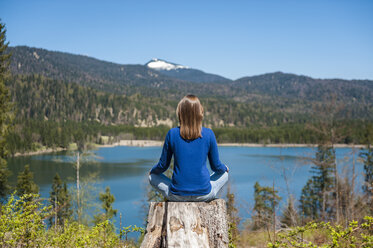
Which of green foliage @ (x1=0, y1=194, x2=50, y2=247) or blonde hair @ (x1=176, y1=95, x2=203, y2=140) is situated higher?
blonde hair @ (x1=176, y1=95, x2=203, y2=140)

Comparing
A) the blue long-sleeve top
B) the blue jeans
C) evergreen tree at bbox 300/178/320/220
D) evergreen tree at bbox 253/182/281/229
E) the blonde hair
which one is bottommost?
evergreen tree at bbox 300/178/320/220

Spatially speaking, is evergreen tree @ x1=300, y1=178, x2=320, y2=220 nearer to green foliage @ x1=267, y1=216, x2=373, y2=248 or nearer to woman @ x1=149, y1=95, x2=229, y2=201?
green foliage @ x1=267, y1=216, x2=373, y2=248

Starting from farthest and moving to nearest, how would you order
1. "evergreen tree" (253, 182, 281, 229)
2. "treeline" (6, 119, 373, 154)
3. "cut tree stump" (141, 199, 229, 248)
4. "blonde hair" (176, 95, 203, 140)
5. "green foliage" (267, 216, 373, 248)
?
"treeline" (6, 119, 373, 154)
"evergreen tree" (253, 182, 281, 229)
"blonde hair" (176, 95, 203, 140)
"cut tree stump" (141, 199, 229, 248)
"green foliage" (267, 216, 373, 248)

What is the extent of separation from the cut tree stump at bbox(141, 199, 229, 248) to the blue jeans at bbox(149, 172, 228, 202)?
85 mm

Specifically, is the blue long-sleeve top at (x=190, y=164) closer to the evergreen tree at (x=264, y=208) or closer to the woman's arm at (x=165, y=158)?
the woman's arm at (x=165, y=158)

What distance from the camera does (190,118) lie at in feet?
12.1

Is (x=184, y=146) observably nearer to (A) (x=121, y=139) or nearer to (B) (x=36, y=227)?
(B) (x=36, y=227)

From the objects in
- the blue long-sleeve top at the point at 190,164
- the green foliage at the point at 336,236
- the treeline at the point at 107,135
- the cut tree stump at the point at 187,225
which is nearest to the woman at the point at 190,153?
the blue long-sleeve top at the point at 190,164

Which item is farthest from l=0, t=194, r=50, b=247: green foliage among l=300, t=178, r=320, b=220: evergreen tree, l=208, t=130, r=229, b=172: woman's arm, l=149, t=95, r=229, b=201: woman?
l=300, t=178, r=320, b=220: evergreen tree

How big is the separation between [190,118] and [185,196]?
0.92m

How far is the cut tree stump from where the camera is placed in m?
3.36

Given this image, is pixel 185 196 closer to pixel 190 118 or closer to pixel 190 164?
pixel 190 164

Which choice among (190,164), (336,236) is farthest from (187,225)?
(336,236)

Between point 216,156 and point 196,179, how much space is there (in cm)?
39
